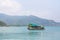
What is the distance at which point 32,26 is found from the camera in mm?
59812

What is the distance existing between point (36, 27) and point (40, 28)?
1.20 m

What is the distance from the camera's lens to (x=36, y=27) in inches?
2393

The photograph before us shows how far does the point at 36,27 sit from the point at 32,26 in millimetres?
1557

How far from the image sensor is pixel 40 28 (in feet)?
199

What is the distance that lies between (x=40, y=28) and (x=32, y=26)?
8.35ft
